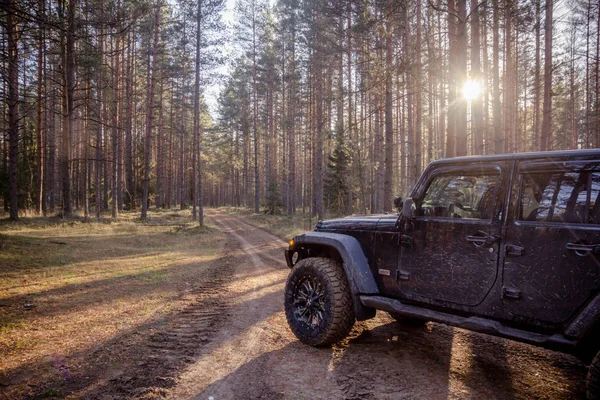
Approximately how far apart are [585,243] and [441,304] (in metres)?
1.30

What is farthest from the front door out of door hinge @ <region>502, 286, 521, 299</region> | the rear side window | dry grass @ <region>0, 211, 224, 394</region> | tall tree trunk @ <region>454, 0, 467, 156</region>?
tall tree trunk @ <region>454, 0, 467, 156</region>

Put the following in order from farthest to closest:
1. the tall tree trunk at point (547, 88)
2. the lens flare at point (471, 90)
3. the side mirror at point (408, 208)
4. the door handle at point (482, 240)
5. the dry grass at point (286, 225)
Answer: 1. the dry grass at point (286, 225)
2. the tall tree trunk at point (547, 88)
3. the lens flare at point (471, 90)
4. the side mirror at point (408, 208)
5. the door handle at point (482, 240)

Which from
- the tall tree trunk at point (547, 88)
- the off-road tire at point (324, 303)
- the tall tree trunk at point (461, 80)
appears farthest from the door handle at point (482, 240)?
the tall tree trunk at point (547, 88)

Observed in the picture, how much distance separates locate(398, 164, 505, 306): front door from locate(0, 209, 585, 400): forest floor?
0.85 metres

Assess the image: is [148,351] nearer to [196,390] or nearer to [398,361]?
[196,390]

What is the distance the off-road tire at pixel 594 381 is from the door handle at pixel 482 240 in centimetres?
105

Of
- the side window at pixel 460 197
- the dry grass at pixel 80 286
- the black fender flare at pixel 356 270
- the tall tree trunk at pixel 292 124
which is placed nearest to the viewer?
the side window at pixel 460 197

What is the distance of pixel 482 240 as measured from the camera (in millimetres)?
3096

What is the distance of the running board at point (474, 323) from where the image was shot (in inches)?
104

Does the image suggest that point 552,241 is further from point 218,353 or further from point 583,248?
point 218,353

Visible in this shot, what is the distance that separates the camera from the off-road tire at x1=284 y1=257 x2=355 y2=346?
12.8 feet

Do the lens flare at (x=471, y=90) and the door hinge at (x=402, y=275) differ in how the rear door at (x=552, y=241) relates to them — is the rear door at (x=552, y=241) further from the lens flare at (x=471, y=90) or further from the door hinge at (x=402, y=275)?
the lens flare at (x=471, y=90)

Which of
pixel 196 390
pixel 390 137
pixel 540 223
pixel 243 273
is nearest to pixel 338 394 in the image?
pixel 196 390

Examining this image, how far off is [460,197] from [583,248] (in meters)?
1.17
